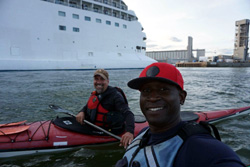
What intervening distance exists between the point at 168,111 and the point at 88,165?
2.86 m

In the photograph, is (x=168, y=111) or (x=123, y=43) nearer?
(x=168, y=111)

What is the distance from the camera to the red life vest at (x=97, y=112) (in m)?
3.50

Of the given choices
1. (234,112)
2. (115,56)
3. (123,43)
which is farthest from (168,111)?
(123,43)

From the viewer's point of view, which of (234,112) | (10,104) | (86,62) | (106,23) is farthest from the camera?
(106,23)

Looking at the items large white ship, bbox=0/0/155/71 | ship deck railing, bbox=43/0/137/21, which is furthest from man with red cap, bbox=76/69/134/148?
ship deck railing, bbox=43/0/137/21

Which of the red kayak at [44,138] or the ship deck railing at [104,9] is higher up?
the ship deck railing at [104,9]

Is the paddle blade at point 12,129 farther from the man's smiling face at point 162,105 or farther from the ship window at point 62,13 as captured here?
the ship window at point 62,13

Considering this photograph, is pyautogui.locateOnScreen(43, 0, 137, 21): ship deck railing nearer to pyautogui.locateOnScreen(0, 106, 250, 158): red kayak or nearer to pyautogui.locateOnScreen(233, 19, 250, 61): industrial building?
pyautogui.locateOnScreen(0, 106, 250, 158): red kayak

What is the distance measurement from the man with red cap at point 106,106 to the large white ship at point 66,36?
1805 centimetres

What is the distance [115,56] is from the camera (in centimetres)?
2573

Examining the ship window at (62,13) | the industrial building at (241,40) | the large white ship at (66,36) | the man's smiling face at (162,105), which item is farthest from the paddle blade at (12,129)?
the industrial building at (241,40)

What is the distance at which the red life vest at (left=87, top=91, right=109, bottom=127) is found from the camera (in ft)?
11.5

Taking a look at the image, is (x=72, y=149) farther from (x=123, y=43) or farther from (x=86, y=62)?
(x=123, y=43)

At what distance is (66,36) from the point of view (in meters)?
21.5
